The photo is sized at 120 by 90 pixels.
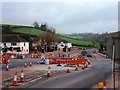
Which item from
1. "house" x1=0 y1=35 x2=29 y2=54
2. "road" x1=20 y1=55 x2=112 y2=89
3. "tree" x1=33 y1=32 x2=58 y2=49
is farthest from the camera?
"tree" x1=33 y1=32 x2=58 y2=49

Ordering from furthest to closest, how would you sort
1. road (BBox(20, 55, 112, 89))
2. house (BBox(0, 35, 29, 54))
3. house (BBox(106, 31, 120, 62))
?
1. house (BBox(0, 35, 29, 54))
2. road (BBox(20, 55, 112, 89))
3. house (BBox(106, 31, 120, 62))

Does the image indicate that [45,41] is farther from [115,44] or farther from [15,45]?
[115,44]

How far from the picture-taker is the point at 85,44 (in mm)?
173125

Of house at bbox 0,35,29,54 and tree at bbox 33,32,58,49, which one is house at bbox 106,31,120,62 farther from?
tree at bbox 33,32,58,49

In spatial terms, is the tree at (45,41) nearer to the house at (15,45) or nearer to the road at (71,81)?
the house at (15,45)

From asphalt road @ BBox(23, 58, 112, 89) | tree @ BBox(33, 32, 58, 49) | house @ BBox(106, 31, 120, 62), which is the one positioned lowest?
asphalt road @ BBox(23, 58, 112, 89)

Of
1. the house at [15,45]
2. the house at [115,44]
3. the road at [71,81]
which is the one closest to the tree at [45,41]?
the house at [15,45]

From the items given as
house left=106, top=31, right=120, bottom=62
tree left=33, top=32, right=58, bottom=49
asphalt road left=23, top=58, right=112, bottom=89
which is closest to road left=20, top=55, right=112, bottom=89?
asphalt road left=23, top=58, right=112, bottom=89

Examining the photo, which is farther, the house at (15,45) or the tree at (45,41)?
the tree at (45,41)

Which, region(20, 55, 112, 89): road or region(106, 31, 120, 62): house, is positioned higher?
region(106, 31, 120, 62): house

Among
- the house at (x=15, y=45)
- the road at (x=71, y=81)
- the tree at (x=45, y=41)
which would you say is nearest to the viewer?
the road at (x=71, y=81)

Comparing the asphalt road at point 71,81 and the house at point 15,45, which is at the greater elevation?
the house at point 15,45

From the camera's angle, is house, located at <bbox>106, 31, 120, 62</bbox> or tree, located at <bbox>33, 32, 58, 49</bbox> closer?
house, located at <bbox>106, 31, 120, 62</bbox>

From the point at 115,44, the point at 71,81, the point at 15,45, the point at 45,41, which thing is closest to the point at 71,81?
the point at 71,81
